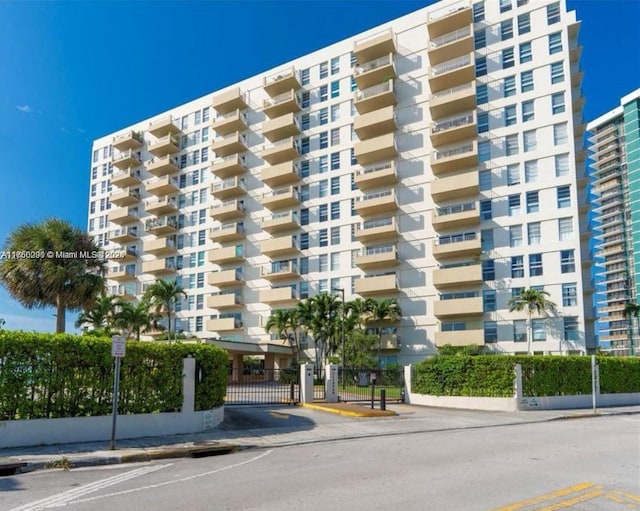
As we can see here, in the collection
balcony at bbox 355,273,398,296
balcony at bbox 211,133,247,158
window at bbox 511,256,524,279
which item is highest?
balcony at bbox 211,133,247,158

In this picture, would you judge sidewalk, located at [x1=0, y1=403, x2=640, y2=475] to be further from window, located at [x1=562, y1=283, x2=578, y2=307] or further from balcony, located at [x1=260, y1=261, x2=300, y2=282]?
balcony, located at [x1=260, y1=261, x2=300, y2=282]

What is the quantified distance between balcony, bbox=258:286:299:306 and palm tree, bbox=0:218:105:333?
3139 centimetres

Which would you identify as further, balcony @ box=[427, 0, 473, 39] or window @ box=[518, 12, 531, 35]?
balcony @ box=[427, 0, 473, 39]

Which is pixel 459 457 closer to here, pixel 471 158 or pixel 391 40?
pixel 471 158

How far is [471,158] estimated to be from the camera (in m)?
47.4

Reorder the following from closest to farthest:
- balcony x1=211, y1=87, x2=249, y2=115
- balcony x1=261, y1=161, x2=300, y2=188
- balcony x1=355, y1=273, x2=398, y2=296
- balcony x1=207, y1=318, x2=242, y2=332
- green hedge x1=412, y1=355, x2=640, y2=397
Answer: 1. green hedge x1=412, y1=355, x2=640, y2=397
2. balcony x1=355, y1=273, x2=398, y2=296
3. balcony x1=261, y1=161, x2=300, y2=188
4. balcony x1=207, y1=318, x2=242, y2=332
5. balcony x1=211, y1=87, x2=249, y2=115

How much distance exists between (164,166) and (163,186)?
8.97 feet

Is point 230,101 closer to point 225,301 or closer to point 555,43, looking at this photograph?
point 225,301

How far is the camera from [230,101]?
6316cm

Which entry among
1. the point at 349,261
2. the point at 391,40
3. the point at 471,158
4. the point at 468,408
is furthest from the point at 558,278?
the point at 391,40

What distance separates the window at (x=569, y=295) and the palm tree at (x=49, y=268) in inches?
1433

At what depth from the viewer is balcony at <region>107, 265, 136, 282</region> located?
227 feet

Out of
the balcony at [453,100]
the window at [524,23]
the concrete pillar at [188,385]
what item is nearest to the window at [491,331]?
the balcony at [453,100]

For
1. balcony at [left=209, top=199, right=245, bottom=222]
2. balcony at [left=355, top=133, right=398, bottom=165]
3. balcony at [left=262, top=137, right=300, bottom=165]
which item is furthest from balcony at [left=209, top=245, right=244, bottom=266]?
balcony at [left=355, top=133, right=398, bottom=165]
